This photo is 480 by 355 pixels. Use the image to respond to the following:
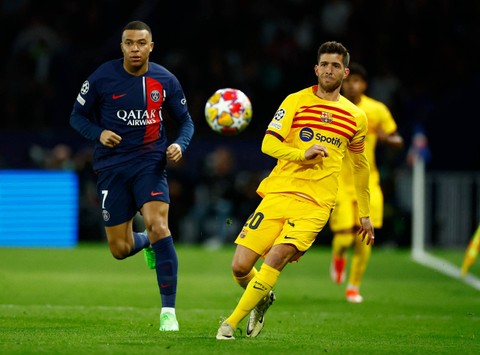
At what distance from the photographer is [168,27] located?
2475 centimetres

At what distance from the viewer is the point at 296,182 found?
8.74 meters

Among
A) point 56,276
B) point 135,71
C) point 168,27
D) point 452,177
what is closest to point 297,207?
point 135,71

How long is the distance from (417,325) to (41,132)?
42.4ft

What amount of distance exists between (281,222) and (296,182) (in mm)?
328

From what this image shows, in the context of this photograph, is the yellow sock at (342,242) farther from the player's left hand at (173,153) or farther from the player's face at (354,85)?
the player's left hand at (173,153)

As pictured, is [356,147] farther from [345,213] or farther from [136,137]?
[345,213]

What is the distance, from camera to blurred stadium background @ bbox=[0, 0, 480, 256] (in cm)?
2155

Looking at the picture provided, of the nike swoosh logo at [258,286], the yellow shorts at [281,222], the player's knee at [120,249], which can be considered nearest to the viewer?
the nike swoosh logo at [258,286]

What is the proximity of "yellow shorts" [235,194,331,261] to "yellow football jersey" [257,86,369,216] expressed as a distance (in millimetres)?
81

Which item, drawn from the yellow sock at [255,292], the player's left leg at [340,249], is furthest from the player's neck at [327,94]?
the player's left leg at [340,249]

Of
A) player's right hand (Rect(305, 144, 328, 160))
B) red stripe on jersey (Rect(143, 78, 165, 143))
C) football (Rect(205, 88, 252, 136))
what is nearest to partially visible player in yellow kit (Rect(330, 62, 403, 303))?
football (Rect(205, 88, 252, 136))

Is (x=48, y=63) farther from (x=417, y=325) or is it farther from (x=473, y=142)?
(x=417, y=325)

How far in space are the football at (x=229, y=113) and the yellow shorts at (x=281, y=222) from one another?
227 centimetres

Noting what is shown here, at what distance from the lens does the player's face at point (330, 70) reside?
8727 millimetres
